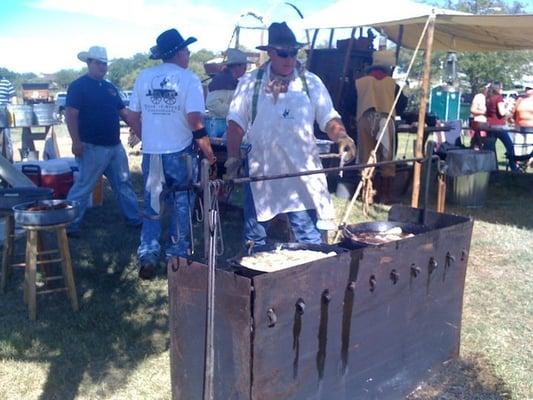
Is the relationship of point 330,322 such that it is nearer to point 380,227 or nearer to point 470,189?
point 380,227

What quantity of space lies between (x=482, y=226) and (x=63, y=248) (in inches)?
205

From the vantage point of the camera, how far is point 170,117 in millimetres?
5000

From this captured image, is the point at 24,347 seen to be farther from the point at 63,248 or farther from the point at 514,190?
the point at 514,190

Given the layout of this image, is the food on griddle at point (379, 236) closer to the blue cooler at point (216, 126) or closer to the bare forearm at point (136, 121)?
the bare forearm at point (136, 121)

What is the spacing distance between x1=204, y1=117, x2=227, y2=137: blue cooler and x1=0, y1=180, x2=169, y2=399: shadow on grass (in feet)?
6.43

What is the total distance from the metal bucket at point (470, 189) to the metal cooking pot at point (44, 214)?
592cm

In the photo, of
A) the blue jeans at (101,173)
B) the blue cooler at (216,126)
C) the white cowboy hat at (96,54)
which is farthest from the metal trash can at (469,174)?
the white cowboy hat at (96,54)

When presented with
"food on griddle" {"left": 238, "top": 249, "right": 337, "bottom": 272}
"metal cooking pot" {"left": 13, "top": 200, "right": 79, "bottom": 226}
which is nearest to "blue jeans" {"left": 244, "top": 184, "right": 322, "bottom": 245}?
"food on griddle" {"left": 238, "top": 249, "right": 337, "bottom": 272}

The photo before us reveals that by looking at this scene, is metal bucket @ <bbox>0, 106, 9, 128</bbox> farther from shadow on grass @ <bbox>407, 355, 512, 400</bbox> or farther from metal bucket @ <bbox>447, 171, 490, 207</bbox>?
shadow on grass @ <bbox>407, 355, 512, 400</bbox>

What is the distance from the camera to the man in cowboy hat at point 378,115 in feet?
28.4

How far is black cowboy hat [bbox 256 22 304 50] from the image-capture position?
13.0 feet

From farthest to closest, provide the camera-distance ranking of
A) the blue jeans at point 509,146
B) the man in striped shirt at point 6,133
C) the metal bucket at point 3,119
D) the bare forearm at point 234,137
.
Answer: the blue jeans at point 509,146 < the man in striped shirt at point 6,133 < the metal bucket at point 3,119 < the bare forearm at point 234,137

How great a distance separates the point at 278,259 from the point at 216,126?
424 cm

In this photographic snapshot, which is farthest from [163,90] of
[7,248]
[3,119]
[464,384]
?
[3,119]
